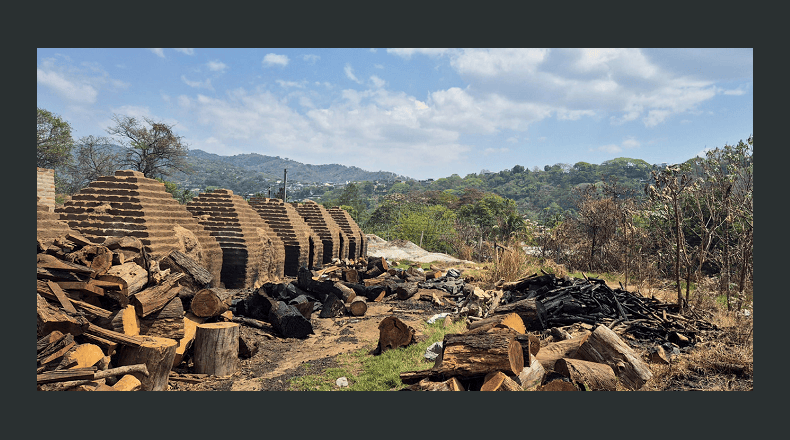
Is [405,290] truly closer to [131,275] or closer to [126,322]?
[131,275]

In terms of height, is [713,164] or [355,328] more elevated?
[713,164]

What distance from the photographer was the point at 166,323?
20.4 ft

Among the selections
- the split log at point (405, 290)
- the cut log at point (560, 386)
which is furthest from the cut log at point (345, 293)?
the cut log at point (560, 386)

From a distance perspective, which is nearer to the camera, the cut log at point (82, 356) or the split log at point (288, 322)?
the cut log at point (82, 356)

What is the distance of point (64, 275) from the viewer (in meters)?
5.88

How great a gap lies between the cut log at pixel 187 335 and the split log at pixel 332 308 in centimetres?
451

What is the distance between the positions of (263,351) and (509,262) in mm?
8758

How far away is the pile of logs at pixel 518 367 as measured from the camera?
15.2 ft

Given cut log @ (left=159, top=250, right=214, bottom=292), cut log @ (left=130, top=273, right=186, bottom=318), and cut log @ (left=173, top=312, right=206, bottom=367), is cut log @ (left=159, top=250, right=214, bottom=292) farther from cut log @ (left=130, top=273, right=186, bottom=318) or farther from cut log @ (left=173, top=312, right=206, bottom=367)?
cut log @ (left=130, top=273, right=186, bottom=318)

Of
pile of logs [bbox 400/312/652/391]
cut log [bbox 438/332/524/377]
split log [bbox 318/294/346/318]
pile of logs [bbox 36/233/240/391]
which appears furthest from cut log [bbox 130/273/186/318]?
split log [bbox 318/294/346/318]

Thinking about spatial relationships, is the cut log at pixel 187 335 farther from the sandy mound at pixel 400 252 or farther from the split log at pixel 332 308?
the sandy mound at pixel 400 252

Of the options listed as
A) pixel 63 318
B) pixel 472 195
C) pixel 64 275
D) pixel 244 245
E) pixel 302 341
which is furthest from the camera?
pixel 472 195

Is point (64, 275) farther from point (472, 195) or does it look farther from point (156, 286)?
point (472, 195)

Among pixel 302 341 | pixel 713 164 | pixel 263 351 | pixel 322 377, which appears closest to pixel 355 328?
pixel 302 341
